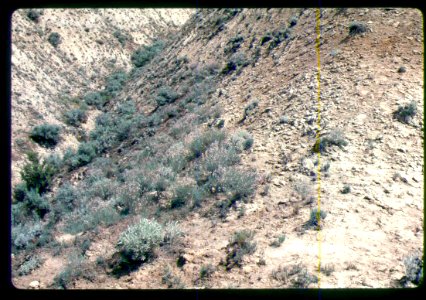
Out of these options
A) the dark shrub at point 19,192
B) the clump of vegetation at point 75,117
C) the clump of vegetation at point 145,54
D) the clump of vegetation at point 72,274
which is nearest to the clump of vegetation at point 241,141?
the clump of vegetation at point 72,274

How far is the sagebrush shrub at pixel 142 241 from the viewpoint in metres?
5.33

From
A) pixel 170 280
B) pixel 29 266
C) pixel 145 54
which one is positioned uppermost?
pixel 145 54

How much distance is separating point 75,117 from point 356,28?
46.6ft

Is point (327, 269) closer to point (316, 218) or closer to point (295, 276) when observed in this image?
point (295, 276)

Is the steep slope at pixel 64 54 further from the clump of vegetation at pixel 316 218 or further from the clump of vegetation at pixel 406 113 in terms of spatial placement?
the clump of vegetation at pixel 406 113

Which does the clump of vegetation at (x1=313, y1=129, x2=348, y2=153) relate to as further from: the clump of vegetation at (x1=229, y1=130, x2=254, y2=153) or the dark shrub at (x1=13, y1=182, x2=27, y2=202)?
the dark shrub at (x1=13, y1=182, x2=27, y2=202)

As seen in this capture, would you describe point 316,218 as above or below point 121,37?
below

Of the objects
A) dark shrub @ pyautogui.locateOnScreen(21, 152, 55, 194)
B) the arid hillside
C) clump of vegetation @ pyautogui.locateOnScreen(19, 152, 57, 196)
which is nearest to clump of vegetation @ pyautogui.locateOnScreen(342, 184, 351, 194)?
the arid hillside

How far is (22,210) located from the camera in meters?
10.8

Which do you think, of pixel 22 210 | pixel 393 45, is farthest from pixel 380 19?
pixel 22 210

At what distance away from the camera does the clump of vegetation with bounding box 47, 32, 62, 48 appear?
25.6m

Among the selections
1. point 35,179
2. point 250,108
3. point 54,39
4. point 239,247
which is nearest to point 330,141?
point 239,247

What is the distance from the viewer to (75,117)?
1912 cm
